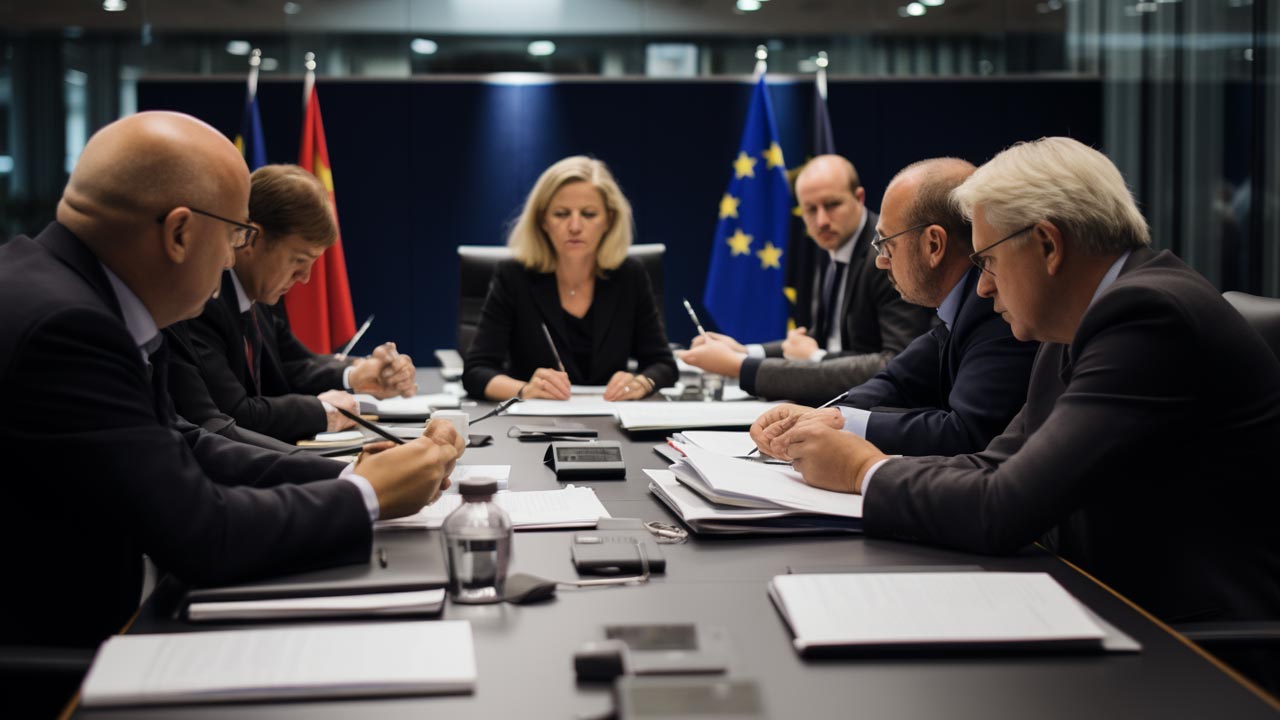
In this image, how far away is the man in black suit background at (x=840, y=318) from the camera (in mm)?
2984

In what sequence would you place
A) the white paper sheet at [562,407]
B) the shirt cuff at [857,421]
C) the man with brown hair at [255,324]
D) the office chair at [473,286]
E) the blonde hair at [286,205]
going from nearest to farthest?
the shirt cuff at [857,421]
the man with brown hair at [255,324]
the blonde hair at [286,205]
the white paper sheet at [562,407]
the office chair at [473,286]

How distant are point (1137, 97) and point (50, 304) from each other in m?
6.20

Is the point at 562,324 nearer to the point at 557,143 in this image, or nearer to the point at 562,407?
the point at 562,407

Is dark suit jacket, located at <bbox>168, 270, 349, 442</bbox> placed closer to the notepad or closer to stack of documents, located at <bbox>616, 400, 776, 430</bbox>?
stack of documents, located at <bbox>616, 400, 776, 430</bbox>

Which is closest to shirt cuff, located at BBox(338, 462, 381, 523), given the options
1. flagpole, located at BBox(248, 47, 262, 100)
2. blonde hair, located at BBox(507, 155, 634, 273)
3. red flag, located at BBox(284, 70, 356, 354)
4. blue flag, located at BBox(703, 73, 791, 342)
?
blonde hair, located at BBox(507, 155, 634, 273)

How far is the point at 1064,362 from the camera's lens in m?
1.59

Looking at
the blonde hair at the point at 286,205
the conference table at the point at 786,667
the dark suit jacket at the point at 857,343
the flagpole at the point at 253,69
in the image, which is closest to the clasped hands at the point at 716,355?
the dark suit jacket at the point at 857,343

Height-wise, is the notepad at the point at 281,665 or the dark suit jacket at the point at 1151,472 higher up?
the dark suit jacket at the point at 1151,472

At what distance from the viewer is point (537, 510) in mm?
1549

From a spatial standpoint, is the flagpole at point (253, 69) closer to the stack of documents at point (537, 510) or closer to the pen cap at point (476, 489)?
the stack of documents at point (537, 510)

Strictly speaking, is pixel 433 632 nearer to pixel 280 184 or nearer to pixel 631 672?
pixel 631 672

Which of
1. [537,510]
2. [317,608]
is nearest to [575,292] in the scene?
[537,510]

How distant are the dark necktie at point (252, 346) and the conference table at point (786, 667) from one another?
4.85ft

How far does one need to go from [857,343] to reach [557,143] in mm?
3407
